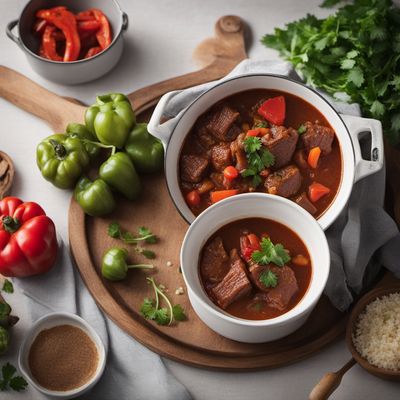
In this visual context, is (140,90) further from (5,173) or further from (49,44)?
(5,173)

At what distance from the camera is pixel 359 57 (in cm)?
556

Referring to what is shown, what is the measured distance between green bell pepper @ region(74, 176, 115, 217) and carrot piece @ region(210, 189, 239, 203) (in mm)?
740

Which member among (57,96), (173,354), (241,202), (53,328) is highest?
(57,96)

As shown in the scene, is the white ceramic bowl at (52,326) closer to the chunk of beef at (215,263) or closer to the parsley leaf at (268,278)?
the chunk of beef at (215,263)

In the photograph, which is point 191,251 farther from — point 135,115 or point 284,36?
point 284,36

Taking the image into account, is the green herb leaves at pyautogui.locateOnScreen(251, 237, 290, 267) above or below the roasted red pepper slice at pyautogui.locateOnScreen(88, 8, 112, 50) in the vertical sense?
below

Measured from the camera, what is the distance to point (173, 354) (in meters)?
5.04

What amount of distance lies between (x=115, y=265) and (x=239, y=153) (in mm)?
1148

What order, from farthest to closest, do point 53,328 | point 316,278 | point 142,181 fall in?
point 142,181, point 53,328, point 316,278

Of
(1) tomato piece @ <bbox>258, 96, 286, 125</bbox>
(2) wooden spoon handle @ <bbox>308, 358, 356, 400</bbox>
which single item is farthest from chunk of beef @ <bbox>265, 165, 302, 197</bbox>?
(2) wooden spoon handle @ <bbox>308, 358, 356, 400</bbox>

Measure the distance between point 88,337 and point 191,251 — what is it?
0.94m

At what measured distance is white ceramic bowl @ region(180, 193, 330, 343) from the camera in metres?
4.63

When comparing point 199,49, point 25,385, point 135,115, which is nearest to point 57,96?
point 135,115

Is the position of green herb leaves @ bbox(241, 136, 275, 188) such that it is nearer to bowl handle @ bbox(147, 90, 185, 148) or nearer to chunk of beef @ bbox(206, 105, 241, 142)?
chunk of beef @ bbox(206, 105, 241, 142)
